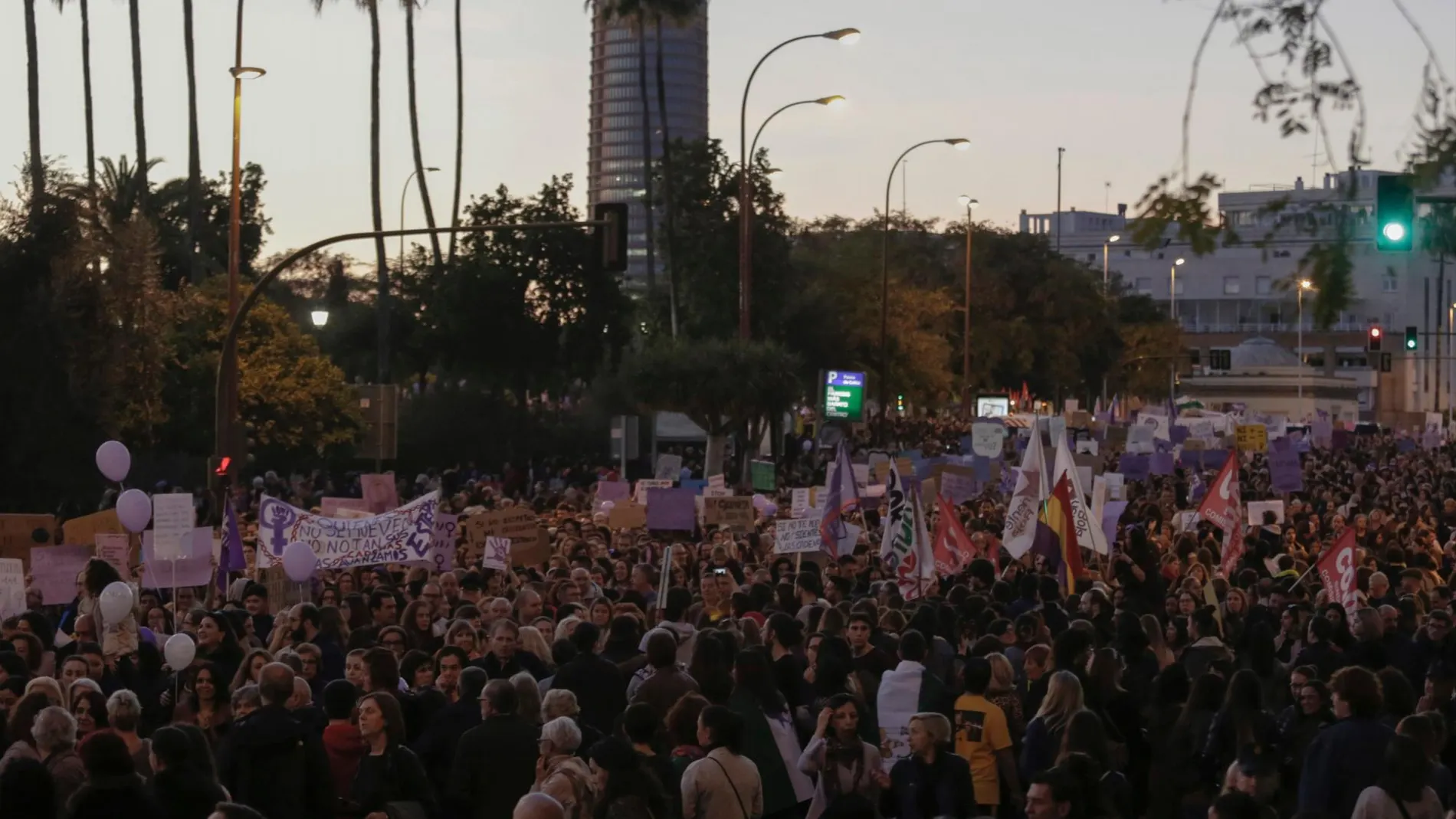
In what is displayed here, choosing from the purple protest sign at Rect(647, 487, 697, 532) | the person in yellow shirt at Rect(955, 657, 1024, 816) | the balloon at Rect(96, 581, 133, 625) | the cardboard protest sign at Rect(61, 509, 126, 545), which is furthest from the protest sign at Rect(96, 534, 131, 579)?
the person in yellow shirt at Rect(955, 657, 1024, 816)

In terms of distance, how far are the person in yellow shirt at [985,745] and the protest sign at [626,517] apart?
47.2 feet

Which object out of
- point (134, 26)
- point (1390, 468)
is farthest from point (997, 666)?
point (134, 26)

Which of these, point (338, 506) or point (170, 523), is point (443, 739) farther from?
point (338, 506)

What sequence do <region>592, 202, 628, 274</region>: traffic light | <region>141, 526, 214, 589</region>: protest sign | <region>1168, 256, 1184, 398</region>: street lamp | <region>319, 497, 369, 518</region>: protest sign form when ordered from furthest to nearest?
<region>1168, 256, 1184, 398</region>: street lamp, <region>592, 202, 628, 274</region>: traffic light, <region>319, 497, 369, 518</region>: protest sign, <region>141, 526, 214, 589</region>: protest sign

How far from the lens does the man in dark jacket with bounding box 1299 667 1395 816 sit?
28.2 ft

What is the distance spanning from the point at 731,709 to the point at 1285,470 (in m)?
19.6

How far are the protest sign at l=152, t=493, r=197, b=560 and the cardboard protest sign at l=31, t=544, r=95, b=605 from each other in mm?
617

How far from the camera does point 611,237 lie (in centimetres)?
2377

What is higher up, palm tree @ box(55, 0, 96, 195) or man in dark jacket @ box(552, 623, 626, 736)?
palm tree @ box(55, 0, 96, 195)

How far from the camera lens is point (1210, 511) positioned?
21078 millimetres

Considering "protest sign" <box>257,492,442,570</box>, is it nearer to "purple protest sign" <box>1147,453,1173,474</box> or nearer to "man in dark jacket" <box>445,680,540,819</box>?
"man in dark jacket" <box>445,680,540,819</box>

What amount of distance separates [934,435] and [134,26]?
25.4 m

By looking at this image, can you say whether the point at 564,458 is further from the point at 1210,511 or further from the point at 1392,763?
the point at 1392,763

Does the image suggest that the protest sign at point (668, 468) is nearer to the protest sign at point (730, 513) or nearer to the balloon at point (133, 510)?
the protest sign at point (730, 513)
